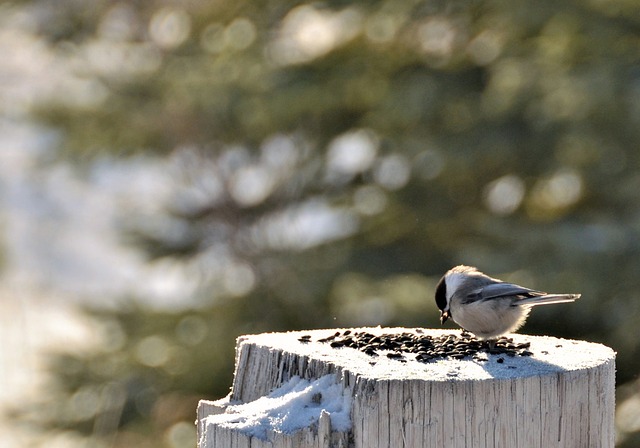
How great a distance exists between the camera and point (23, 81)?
14.3 m

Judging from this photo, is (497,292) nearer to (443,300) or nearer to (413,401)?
(443,300)

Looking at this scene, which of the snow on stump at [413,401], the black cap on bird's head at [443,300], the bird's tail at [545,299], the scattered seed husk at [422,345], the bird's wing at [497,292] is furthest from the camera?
the black cap on bird's head at [443,300]

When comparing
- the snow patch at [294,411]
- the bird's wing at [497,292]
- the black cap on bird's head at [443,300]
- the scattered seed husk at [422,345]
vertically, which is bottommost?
the snow patch at [294,411]

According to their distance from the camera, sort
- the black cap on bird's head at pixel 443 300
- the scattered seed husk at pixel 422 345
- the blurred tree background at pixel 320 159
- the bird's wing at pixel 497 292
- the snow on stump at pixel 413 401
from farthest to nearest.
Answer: the blurred tree background at pixel 320 159
the black cap on bird's head at pixel 443 300
the bird's wing at pixel 497 292
the scattered seed husk at pixel 422 345
the snow on stump at pixel 413 401

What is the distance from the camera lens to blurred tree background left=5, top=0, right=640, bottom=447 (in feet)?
23.6

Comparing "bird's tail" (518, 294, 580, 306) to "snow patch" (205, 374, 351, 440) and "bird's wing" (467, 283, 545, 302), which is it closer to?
"bird's wing" (467, 283, 545, 302)

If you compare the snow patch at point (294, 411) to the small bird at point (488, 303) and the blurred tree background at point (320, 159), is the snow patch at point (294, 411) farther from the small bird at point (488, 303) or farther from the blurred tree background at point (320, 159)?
the blurred tree background at point (320, 159)

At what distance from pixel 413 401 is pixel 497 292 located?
117 centimetres

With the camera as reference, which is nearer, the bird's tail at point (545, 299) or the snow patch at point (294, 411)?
the snow patch at point (294, 411)

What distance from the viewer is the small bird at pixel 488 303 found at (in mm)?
2902

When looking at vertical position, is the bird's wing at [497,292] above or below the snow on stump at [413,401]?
above

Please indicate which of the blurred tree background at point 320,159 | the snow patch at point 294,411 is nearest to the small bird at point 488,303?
the snow patch at point 294,411

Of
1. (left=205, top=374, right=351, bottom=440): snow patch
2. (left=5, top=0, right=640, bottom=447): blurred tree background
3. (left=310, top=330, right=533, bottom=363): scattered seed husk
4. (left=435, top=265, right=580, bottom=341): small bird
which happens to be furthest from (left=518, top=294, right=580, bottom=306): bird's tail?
(left=5, top=0, right=640, bottom=447): blurred tree background

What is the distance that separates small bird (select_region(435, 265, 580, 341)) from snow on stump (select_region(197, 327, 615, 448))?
0.48 meters
